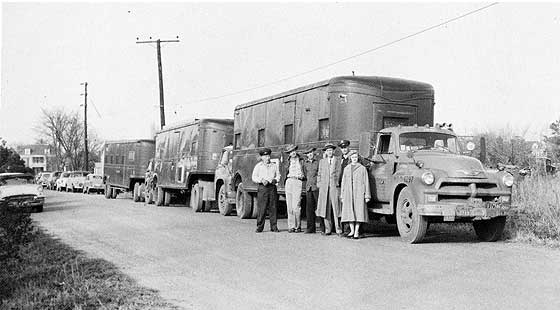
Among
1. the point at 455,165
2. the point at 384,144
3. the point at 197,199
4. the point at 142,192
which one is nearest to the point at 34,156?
the point at 142,192

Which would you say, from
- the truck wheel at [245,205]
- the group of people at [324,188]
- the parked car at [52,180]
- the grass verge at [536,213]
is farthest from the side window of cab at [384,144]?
the parked car at [52,180]

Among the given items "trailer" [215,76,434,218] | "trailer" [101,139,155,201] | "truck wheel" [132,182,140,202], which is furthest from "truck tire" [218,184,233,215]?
"truck wheel" [132,182,140,202]

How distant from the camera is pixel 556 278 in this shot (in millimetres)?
7613

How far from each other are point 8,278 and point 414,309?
5583 mm

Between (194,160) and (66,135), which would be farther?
(66,135)

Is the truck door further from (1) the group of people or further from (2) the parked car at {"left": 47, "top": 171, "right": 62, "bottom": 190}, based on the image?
(2) the parked car at {"left": 47, "top": 171, "right": 62, "bottom": 190}

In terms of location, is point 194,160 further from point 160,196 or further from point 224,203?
point 160,196

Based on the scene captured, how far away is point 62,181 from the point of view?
166 ft

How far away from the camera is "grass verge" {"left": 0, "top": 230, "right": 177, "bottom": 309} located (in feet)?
22.1

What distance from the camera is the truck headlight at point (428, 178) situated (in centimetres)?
→ 1072

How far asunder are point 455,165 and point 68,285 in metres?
6.74

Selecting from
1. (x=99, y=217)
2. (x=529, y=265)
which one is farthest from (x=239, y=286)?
(x=99, y=217)

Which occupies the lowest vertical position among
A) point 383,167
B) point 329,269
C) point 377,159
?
point 329,269

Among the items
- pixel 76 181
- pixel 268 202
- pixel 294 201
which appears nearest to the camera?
pixel 294 201
